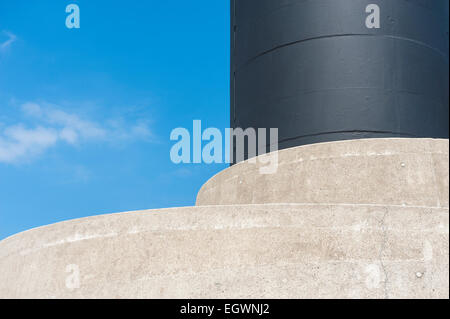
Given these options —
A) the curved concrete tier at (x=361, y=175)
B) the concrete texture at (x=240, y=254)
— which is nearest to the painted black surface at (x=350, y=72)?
the curved concrete tier at (x=361, y=175)

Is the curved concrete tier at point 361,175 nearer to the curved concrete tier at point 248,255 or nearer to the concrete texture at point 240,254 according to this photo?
the concrete texture at point 240,254

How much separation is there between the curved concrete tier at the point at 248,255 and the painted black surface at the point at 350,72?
4.51 meters

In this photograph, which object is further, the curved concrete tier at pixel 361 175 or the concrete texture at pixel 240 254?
the curved concrete tier at pixel 361 175

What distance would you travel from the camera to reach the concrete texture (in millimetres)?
5367

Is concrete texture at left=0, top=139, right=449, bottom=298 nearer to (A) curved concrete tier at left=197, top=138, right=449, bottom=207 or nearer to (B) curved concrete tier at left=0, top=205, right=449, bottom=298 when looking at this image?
(B) curved concrete tier at left=0, top=205, right=449, bottom=298

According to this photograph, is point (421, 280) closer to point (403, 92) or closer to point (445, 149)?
point (445, 149)

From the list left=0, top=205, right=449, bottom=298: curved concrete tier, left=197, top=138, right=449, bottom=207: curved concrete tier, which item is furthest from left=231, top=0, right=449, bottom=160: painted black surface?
left=0, top=205, right=449, bottom=298: curved concrete tier

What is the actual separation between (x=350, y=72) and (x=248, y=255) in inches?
212

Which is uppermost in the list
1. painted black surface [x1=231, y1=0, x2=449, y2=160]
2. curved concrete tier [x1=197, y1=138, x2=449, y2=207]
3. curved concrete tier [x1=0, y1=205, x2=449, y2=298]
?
painted black surface [x1=231, y1=0, x2=449, y2=160]

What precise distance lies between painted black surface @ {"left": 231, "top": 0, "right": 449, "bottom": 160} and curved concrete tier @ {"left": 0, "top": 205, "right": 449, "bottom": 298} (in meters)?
4.51

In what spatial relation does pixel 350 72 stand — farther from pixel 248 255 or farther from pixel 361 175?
pixel 248 255

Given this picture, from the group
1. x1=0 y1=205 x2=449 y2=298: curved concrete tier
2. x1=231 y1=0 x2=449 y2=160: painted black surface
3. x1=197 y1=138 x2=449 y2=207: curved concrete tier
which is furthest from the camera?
x1=231 y1=0 x2=449 y2=160: painted black surface

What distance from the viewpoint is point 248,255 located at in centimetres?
584

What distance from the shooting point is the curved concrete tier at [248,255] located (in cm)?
536
